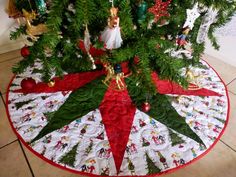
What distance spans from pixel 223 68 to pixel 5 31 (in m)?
1.46

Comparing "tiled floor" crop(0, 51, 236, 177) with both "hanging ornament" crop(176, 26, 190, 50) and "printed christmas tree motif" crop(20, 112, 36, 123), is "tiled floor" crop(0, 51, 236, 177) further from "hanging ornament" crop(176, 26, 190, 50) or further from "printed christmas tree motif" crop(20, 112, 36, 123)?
"hanging ornament" crop(176, 26, 190, 50)

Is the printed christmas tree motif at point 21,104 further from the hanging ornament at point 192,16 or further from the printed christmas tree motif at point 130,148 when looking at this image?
the hanging ornament at point 192,16

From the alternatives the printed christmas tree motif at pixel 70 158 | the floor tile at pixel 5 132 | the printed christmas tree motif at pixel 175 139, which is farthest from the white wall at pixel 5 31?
the printed christmas tree motif at pixel 175 139

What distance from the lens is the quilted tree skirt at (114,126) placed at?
3.14 feet

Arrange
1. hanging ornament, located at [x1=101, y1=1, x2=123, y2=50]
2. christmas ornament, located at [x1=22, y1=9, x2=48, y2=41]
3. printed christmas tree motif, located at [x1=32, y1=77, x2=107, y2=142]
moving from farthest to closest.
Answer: printed christmas tree motif, located at [x1=32, y1=77, x2=107, y2=142] < christmas ornament, located at [x1=22, y1=9, x2=48, y2=41] < hanging ornament, located at [x1=101, y1=1, x2=123, y2=50]

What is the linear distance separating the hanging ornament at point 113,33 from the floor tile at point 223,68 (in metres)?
0.90

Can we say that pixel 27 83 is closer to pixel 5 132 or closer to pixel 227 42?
pixel 5 132

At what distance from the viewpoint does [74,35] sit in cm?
86

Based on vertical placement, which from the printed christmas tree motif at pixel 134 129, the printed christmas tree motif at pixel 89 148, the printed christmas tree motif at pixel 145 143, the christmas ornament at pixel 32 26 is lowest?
the printed christmas tree motif at pixel 145 143

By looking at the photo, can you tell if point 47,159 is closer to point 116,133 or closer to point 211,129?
point 116,133

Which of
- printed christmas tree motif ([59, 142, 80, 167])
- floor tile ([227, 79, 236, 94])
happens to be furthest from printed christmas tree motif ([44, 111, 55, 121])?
floor tile ([227, 79, 236, 94])

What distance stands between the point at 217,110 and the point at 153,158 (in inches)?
18.3

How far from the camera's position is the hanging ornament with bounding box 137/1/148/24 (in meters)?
0.79

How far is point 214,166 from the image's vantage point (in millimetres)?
972
